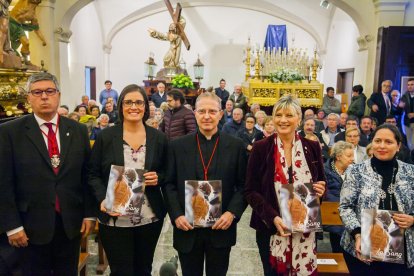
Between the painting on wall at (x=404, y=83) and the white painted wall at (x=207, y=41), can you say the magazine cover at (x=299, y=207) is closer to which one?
the painting on wall at (x=404, y=83)

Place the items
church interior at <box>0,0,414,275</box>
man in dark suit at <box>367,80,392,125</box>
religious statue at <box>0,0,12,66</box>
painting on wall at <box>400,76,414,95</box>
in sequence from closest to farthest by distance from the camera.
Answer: religious statue at <box>0,0,12,66</box> → man in dark suit at <box>367,80,392,125</box> → painting on wall at <box>400,76,414,95</box> → church interior at <box>0,0,414,275</box>

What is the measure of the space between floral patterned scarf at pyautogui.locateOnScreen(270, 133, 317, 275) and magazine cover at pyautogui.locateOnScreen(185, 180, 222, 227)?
33cm

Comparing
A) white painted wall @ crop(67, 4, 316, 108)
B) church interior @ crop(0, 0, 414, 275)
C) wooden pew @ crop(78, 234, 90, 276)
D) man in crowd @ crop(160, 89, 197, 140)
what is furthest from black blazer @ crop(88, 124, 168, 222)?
white painted wall @ crop(67, 4, 316, 108)

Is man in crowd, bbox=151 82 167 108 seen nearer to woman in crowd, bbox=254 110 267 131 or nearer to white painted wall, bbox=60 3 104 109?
white painted wall, bbox=60 3 104 109

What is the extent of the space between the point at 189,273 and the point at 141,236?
1.09ft

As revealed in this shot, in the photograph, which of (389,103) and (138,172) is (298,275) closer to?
(138,172)

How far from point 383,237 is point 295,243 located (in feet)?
1.39

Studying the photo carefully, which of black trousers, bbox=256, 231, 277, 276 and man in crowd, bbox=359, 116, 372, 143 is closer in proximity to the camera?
black trousers, bbox=256, 231, 277, 276

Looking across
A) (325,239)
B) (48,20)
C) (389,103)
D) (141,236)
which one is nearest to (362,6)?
(389,103)

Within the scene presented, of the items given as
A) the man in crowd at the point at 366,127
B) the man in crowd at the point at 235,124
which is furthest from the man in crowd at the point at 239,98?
the man in crowd at the point at 366,127

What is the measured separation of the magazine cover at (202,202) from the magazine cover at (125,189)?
0.25 m

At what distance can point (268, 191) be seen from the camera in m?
1.91

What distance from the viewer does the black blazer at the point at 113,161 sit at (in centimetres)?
196

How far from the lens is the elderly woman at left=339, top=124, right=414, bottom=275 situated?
186 centimetres
